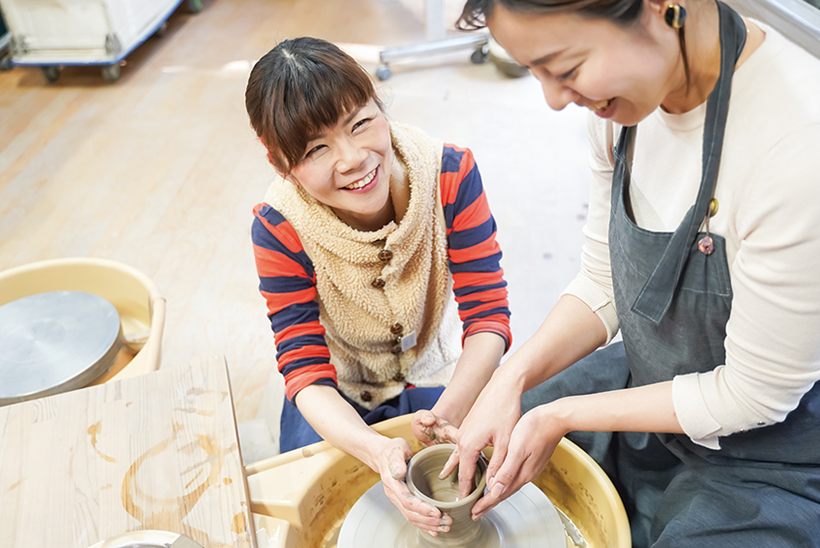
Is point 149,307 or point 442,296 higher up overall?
point 442,296

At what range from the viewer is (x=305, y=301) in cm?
131

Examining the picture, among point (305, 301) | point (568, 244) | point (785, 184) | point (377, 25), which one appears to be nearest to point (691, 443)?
point (785, 184)

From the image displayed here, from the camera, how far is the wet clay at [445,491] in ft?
3.36

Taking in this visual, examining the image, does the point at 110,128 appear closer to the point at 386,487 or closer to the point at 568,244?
the point at 568,244

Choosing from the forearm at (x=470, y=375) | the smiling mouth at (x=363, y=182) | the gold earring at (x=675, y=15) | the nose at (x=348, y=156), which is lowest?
the forearm at (x=470, y=375)

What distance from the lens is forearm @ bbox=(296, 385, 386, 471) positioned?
1.13 meters

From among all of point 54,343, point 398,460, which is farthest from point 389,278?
point 54,343

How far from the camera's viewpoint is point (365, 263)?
1.30m

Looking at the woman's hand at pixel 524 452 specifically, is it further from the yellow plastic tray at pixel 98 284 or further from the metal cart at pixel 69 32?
the metal cart at pixel 69 32

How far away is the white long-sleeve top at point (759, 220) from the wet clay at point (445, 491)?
0.35 m

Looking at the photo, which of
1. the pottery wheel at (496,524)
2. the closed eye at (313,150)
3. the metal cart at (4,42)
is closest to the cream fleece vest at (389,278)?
the closed eye at (313,150)

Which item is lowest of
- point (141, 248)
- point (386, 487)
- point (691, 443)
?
point (141, 248)

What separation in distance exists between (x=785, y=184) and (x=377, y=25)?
4.08m

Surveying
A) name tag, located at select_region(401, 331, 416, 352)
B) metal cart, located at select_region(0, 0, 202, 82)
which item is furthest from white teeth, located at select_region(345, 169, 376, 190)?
metal cart, located at select_region(0, 0, 202, 82)
